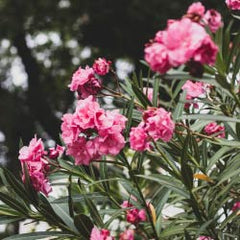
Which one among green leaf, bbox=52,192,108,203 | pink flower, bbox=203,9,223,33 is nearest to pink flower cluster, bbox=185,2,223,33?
pink flower, bbox=203,9,223,33

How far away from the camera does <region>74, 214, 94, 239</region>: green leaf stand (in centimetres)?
114

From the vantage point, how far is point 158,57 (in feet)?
2.61

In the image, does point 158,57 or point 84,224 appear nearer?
point 158,57

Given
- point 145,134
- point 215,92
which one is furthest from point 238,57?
point 215,92

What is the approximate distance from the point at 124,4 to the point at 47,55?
1870 mm

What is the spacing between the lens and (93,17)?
6223 millimetres

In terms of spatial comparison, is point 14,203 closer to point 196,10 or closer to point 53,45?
point 196,10

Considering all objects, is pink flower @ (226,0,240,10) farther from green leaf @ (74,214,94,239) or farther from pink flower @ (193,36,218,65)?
green leaf @ (74,214,94,239)

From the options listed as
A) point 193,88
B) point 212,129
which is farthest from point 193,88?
point 212,129

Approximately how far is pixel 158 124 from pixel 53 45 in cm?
643

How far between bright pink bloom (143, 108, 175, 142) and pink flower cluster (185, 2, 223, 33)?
20 centimetres

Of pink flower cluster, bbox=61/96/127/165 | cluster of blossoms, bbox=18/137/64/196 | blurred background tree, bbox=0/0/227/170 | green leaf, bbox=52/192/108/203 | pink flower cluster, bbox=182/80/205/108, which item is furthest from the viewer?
blurred background tree, bbox=0/0/227/170

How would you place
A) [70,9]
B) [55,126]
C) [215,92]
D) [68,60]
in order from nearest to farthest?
[215,92] → [55,126] → [70,9] → [68,60]

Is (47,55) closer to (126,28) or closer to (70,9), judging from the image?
(70,9)
